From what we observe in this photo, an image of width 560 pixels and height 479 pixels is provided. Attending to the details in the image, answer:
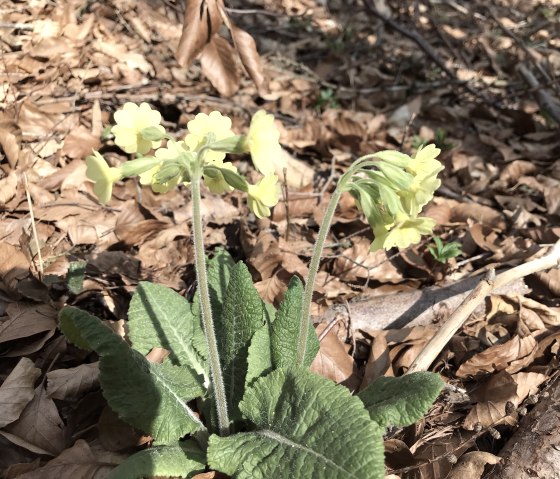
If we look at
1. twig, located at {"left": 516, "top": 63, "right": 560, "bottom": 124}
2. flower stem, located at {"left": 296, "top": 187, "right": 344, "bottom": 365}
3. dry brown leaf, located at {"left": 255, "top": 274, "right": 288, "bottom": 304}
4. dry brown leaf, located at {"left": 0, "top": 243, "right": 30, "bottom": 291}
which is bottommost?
dry brown leaf, located at {"left": 255, "top": 274, "right": 288, "bottom": 304}

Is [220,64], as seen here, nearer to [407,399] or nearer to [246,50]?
[246,50]

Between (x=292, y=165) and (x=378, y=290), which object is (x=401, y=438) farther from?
(x=292, y=165)

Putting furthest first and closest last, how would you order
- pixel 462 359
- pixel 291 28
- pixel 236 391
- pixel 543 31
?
pixel 543 31, pixel 291 28, pixel 462 359, pixel 236 391

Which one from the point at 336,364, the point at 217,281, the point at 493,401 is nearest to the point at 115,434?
the point at 217,281

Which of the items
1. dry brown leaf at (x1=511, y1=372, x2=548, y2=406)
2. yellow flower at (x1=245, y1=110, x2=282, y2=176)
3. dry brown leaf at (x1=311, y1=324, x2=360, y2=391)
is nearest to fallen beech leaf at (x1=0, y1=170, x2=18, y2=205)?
dry brown leaf at (x1=311, y1=324, x2=360, y2=391)

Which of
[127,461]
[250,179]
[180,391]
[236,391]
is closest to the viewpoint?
[127,461]

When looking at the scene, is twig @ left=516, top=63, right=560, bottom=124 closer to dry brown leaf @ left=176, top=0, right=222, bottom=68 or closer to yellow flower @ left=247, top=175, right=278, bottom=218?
dry brown leaf @ left=176, top=0, right=222, bottom=68

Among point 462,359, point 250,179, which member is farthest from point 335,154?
point 462,359
